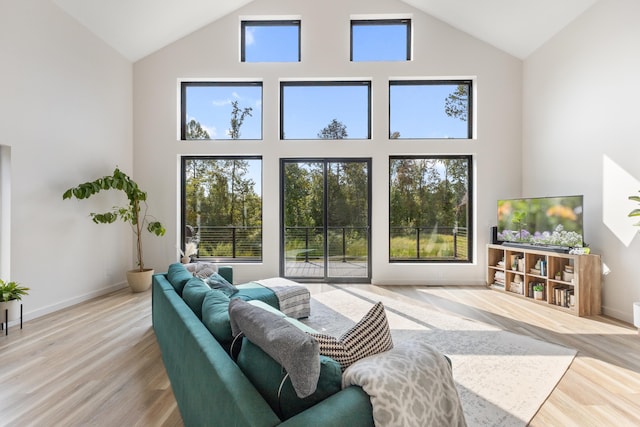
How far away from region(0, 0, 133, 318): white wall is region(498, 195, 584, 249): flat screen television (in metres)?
6.13


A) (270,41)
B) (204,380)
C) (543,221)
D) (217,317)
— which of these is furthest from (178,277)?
(543,221)

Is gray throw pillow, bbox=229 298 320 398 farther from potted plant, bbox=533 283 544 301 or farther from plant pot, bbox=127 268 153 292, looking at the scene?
potted plant, bbox=533 283 544 301

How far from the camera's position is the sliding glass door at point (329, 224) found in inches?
207


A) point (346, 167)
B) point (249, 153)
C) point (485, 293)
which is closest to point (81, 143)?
point (249, 153)

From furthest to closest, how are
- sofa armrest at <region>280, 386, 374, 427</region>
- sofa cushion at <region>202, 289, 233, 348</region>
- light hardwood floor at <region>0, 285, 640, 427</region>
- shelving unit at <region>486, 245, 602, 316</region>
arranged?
shelving unit at <region>486, 245, 602, 316</region> < light hardwood floor at <region>0, 285, 640, 427</region> < sofa cushion at <region>202, 289, 233, 348</region> < sofa armrest at <region>280, 386, 374, 427</region>

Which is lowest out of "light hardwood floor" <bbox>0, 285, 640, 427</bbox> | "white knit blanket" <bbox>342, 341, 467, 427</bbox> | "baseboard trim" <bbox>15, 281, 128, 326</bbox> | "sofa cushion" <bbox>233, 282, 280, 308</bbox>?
"light hardwood floor" <bbox>0, 285, 640, 427</bbox>

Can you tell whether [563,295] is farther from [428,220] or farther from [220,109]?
[220,109]

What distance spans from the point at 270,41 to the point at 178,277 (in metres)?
4.47

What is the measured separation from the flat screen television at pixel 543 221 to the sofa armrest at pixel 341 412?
410 centimetres

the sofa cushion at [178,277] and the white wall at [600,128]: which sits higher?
the white wall at [600,128]

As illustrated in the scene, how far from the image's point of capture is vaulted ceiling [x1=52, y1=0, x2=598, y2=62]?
4.05m

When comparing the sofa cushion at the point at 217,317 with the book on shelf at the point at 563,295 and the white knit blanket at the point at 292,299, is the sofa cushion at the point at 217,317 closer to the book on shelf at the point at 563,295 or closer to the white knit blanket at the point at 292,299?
the white knit blanket at the point at 292,299

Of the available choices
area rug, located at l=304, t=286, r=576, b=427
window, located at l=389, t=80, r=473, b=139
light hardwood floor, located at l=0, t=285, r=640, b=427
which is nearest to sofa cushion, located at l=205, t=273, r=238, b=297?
light hardwood floor, located at l=0, t=285, r=640, b=427

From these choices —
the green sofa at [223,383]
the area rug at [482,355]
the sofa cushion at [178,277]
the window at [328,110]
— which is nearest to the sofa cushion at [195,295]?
the green sofa at [223,383]
